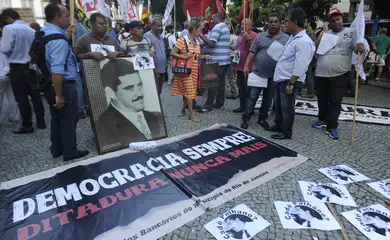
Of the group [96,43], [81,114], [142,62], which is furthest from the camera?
[81,114]

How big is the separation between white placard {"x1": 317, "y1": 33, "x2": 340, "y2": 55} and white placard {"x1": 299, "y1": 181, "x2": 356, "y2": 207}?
2.37 meters

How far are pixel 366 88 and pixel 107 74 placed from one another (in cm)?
848

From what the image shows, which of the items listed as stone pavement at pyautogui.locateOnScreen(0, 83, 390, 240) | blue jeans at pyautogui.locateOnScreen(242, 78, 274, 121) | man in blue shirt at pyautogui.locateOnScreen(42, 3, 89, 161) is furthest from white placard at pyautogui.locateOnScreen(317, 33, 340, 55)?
man in blue shirt at pyautogui.locateOnScreen(42, 3, 89, 161)

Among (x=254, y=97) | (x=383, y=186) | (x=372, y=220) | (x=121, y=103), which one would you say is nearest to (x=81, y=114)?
(x=121, y=103)

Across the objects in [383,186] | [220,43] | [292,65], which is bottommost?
[383,186]

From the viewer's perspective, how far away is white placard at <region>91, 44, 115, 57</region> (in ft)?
11.5

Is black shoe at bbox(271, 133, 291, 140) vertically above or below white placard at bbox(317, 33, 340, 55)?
below

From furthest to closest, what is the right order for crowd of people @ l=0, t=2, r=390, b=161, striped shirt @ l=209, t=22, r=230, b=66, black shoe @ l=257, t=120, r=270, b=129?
striped shirt @ l=209, t=22, r=230, b=66, black shoe @ l=257, t=120, r=270, b=129, crowd of people @ l=0, t=2, r=390, b=161

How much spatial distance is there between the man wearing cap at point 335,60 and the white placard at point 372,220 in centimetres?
195

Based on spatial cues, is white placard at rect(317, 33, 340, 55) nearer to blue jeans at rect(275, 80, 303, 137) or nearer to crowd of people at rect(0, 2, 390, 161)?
crowd of people at rect(0, 2, 390, 161)

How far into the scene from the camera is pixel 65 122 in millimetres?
3088

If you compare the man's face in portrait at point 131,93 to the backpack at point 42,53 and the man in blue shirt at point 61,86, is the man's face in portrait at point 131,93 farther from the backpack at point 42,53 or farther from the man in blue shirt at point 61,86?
the backpack at point 42,53

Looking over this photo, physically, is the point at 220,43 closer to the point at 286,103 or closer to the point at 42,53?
the point at 286,103

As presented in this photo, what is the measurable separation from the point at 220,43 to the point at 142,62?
7.06 feet
